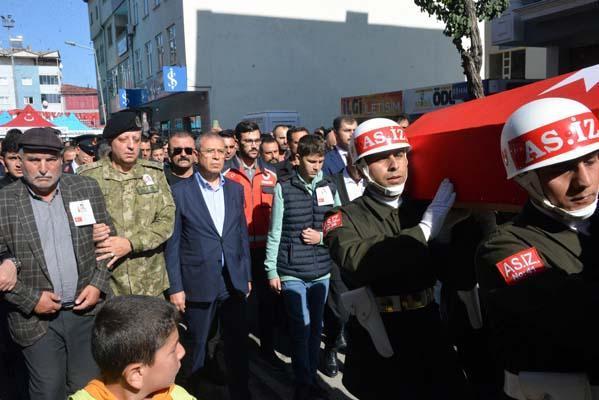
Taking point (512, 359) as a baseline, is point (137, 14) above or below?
above

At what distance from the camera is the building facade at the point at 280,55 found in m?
20.2

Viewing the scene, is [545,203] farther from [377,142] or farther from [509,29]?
[509,29]

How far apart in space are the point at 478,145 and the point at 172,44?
2137 centimetres

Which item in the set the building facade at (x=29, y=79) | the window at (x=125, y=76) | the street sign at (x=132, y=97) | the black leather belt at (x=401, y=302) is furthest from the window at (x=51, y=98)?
the black leather belt at (x=401, y=302)

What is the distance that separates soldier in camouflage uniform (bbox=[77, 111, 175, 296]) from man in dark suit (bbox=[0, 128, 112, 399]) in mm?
316

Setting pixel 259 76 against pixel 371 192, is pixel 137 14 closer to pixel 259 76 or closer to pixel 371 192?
pixel 259 76

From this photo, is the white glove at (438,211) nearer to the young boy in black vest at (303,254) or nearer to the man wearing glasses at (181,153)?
the young boy in black vest at (303,254)

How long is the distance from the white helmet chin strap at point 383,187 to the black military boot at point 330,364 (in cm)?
226

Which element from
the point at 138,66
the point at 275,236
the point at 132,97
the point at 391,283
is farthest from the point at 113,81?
the point at 391,283

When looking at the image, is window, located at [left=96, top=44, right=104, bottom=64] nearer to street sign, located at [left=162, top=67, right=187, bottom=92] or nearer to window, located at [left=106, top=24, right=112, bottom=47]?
window, located at [left=106, top=24, right=112, bottom=47]

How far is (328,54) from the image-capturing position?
868 inches

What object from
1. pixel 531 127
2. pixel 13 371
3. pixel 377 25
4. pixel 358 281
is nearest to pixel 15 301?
pixel 358 281

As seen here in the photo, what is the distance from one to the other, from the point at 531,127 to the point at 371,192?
3.17 feet

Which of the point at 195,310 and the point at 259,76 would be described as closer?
the point at 195,310
